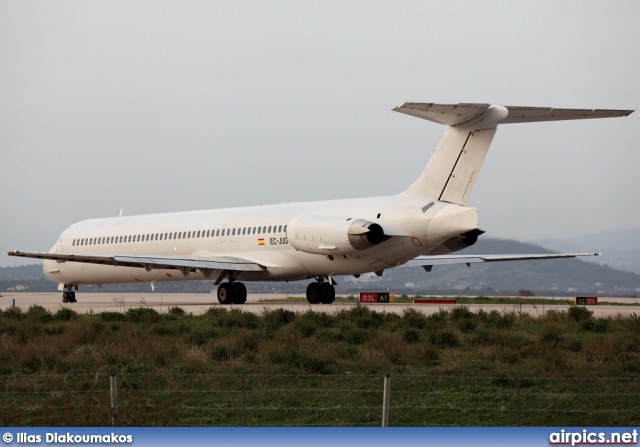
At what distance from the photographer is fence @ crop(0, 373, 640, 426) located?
11.6 m

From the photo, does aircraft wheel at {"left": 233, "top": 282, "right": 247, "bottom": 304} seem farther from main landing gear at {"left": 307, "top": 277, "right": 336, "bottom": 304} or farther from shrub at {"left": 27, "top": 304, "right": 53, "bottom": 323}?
shrub at {"left": 27, "top": 304, "right": 53, "bottom": 323}

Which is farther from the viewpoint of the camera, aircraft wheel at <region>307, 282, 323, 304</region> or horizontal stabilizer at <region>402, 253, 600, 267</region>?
horizontal stabilizer at <region>402, 253, 600, 267</region>

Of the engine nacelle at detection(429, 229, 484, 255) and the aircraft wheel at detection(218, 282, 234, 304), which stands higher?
the engine nacelle at detection(429, 229, 484, 255)

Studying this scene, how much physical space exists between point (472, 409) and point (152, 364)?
18.9 ft

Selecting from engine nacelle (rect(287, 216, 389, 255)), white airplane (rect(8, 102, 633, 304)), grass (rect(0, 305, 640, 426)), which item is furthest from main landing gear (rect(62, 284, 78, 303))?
grass (rect(0, 305, 640, 426))

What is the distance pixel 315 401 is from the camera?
44.6 ft

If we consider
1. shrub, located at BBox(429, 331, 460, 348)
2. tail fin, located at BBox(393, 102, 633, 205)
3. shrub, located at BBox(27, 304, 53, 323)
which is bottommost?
Answer: shrub, located at BBox(429, 331, 460, 348)

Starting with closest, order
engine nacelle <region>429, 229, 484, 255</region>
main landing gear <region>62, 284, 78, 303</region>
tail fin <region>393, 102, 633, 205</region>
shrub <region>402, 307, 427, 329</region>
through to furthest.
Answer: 1. shrub <region>402, 307, 427, 329</region>
2. tail fin <region>393, 102, 633, 205</region>
3. engine nacelle <region>429, 229, 484, 255</region>
4. main landing gear <region>62, 284, 78, 303</region>

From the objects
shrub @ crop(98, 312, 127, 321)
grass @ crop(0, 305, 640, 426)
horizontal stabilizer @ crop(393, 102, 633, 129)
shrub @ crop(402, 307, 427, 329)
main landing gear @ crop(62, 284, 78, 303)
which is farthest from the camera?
main landing gear @ crop(62, 284, 78, 303)

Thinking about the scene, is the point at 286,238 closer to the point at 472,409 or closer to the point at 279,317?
the point at 279,317

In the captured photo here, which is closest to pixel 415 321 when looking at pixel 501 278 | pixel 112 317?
pixel 112 317

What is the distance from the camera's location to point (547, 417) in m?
12.7

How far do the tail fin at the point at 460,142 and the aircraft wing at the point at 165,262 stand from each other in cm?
689

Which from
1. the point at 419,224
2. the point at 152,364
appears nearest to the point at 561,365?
the point at 152,364
